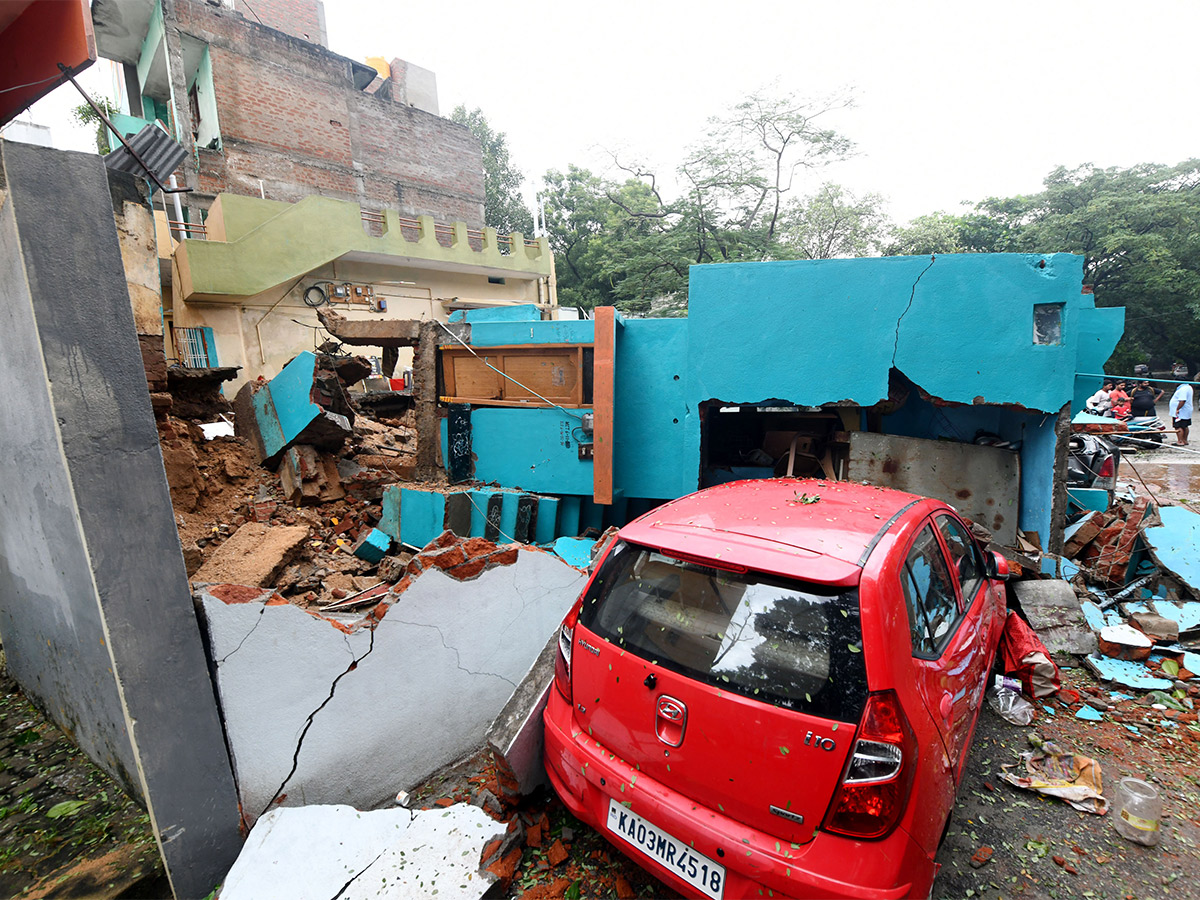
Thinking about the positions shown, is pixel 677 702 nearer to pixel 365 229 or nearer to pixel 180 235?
pixel 365 229

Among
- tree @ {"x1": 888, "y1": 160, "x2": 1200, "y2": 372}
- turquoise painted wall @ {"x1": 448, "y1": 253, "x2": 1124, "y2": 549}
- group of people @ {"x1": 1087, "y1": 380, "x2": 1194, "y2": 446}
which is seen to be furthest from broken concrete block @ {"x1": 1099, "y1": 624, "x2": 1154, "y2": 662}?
tree @ {"x1": 888, "y1": 160, "x2": 1200, "y2": 372}

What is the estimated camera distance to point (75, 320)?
213 cm

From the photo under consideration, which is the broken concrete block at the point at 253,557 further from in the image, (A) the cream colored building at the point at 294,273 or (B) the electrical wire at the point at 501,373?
(A) the cream colored building at the point at 294,273

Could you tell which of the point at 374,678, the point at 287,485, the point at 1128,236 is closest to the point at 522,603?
the point at 374,678

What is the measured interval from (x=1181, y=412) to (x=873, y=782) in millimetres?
14916

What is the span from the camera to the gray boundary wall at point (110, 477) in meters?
2.08

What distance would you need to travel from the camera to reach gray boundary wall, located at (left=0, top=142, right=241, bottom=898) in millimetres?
2082

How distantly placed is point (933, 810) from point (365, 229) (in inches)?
688

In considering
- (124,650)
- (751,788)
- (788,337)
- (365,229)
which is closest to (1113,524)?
(788,337)

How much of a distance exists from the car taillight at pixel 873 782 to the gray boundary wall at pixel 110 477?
99.3 inches

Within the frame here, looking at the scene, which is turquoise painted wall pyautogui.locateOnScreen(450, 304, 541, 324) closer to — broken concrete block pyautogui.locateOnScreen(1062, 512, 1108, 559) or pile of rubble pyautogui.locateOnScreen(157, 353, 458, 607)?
pile of rubble pyautogui.locateOnScreen(157, 353, 458, 607)

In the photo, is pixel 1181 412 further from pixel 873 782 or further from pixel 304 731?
pixel 304 731

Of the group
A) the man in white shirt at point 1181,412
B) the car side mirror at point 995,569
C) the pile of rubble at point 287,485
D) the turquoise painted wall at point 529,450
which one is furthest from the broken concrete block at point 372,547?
the man in white shirt at point 1181,412

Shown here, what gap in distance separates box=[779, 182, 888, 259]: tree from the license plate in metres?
21.9
